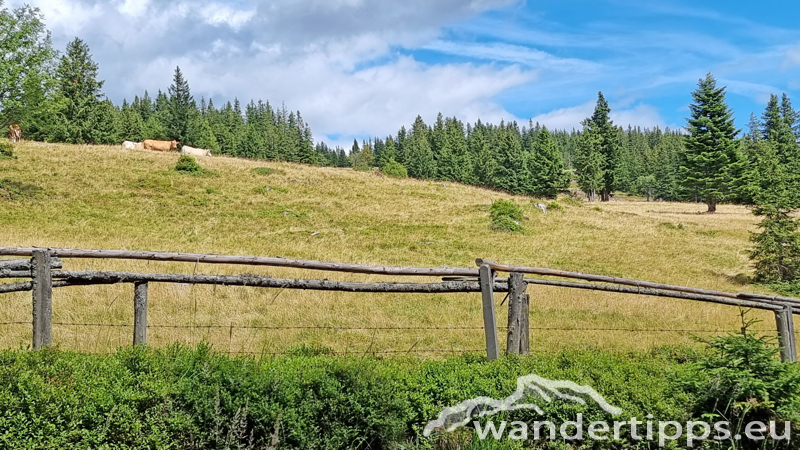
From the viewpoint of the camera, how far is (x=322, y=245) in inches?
744

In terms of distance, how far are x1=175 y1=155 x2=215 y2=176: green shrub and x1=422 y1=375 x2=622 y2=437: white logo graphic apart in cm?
3000

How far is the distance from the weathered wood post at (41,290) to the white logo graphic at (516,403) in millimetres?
4415

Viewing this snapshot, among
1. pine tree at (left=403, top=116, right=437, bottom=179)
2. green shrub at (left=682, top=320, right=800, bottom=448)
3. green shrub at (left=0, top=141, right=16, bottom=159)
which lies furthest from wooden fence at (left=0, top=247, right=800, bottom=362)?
pine tree at (left=403, top=116, right=437, bottom=179)

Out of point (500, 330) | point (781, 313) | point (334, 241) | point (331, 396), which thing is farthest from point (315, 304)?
point (334, 241)

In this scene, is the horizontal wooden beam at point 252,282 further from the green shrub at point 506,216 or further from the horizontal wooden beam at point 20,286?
the green shrub at point 506,216

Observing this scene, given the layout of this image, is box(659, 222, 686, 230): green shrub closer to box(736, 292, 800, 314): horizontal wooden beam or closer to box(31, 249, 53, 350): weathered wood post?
box(736, 292, 800, 314): horizontal wooden beam

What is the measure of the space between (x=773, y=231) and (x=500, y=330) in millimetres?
15093

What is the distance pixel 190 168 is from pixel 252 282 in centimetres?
2841

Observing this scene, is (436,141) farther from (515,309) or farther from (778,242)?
(515,309)

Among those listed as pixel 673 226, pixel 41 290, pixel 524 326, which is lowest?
pixel 524 326

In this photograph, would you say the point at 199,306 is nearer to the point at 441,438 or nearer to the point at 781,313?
the point at 441,438

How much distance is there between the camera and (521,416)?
14.5 ft

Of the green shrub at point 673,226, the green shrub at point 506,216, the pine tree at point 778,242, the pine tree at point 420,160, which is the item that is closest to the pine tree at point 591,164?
the pine tree at point 420,160

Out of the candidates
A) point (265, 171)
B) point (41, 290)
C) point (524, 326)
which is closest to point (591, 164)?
point (265, 171)
